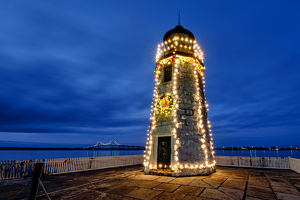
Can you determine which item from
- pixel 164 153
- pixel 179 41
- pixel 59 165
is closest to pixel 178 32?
pixel 179 41

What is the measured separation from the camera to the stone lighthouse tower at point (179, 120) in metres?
9.37

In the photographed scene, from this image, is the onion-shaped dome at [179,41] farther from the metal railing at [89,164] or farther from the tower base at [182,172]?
the metal railing at [89,164]

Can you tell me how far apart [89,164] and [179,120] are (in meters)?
7.68

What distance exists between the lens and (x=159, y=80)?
11.8 meters

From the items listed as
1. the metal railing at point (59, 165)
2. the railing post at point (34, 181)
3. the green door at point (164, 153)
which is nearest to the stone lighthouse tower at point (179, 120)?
the green door at point (164, 153)

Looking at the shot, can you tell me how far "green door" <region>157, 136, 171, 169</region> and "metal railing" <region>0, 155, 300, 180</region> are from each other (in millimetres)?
5216

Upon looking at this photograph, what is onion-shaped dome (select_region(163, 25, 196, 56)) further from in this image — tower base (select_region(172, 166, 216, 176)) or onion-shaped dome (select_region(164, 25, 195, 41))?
tower base (select_region(172, 166, 216, 176))

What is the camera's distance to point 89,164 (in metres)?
11.6

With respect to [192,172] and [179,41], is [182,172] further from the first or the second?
[179,41]

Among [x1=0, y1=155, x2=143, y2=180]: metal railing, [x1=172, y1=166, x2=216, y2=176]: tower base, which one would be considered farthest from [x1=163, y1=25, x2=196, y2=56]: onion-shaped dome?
[x1=0, y1=155, x2=143, y2=180]: metal railing

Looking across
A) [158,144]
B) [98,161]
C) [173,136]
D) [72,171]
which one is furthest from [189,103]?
[72,171]

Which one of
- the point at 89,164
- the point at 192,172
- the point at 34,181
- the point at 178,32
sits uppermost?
the point at 178,32

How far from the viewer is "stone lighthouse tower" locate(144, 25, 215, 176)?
937cm

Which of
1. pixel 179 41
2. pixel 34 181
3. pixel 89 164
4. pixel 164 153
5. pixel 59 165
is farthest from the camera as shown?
pixel 179 41
